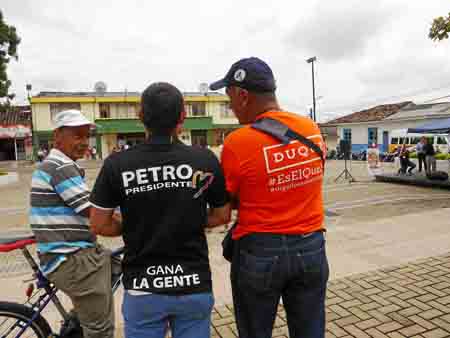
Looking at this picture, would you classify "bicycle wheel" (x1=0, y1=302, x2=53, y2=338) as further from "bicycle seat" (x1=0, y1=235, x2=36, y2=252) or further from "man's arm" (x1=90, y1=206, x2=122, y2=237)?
"man's arm" (x1=90, y1=206, x2=122, y2=237)

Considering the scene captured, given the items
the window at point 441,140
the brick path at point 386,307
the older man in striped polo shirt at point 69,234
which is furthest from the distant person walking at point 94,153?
the older man in striped polo shirt at point 69,234

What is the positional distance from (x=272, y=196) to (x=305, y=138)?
32 cm

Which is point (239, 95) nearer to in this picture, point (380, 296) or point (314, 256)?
point (314, 256)

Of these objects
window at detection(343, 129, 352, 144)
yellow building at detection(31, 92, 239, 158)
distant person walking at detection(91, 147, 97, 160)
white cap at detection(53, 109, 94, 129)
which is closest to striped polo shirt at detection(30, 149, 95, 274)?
white cap at detection(53, 109, 94, 129)

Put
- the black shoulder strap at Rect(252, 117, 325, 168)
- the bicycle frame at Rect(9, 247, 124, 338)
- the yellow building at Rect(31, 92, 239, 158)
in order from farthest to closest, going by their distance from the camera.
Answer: the yellow building at Rect(31, 92, 239, 158), the bicycle frame at Rect(9, 247, 124, 338), the black shoulder strap at Rect(252, 117, 325, 168)

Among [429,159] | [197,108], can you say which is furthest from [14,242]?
[197,108]

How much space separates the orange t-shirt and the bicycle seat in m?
1.31

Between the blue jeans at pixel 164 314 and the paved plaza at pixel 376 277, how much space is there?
1.40 m

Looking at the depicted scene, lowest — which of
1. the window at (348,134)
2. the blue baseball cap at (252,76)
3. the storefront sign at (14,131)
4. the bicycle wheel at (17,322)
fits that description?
the bicycle wheel at (17,322)

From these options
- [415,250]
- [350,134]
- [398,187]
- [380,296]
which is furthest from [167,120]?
[350,134]

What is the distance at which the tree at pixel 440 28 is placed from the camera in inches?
313

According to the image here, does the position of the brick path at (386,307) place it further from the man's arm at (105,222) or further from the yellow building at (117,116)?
the yellow building at (117,116)

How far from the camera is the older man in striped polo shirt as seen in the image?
6.27 feet

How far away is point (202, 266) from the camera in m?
1.62
